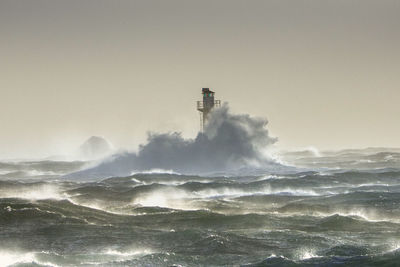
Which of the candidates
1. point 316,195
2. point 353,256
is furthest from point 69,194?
point 353,256

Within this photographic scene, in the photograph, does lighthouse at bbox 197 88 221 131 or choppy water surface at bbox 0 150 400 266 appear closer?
choppy water surface at bbox 0 150 400 266

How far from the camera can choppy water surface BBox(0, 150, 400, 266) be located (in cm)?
1961

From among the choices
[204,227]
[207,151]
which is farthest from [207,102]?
[204,227]

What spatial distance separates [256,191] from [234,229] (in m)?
15.4

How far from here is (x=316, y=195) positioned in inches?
1487

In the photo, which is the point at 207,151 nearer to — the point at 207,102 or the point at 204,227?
the point at 207,102

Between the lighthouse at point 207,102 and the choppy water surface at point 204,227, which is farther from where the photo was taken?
the lighthouse at point 207,102

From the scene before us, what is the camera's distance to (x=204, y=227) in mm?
26016

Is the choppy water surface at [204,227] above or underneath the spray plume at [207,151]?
underneath

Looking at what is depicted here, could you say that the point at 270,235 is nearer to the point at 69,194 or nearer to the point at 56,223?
the point at 56,223

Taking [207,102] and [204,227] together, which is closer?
[204,227]

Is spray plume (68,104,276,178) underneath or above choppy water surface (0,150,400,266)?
above

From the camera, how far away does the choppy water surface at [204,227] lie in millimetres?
19609

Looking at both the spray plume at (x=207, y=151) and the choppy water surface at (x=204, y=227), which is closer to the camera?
the choppy water surface at (x=204, y=227)
